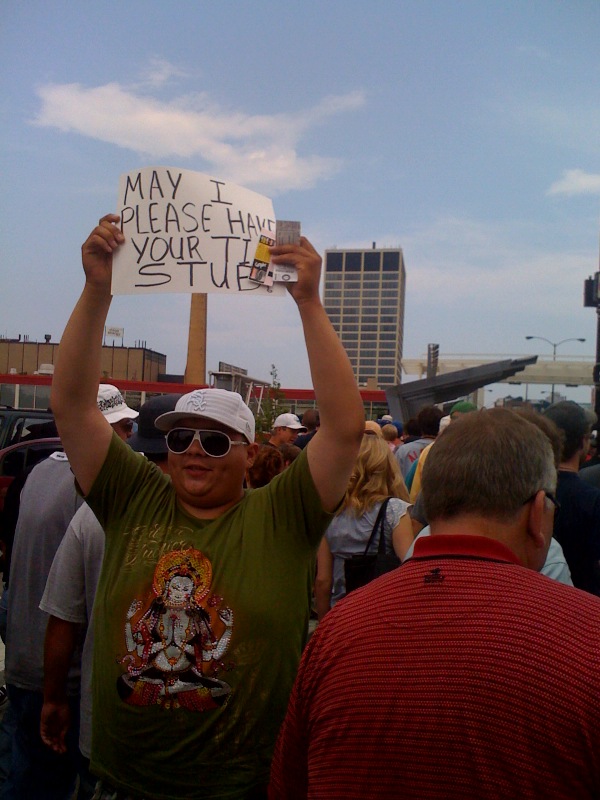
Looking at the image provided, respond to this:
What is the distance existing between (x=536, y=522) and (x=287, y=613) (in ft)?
3.01

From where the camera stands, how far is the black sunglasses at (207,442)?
2369mm

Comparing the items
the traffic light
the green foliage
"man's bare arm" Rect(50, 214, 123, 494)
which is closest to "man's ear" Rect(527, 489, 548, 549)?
"man's bare arm" Rect(50, 214, 123, 494)

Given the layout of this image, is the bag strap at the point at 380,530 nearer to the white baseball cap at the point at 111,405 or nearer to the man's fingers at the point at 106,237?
the white baseball cap at the point at 111,405

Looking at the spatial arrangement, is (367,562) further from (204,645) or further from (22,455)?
(22,455)

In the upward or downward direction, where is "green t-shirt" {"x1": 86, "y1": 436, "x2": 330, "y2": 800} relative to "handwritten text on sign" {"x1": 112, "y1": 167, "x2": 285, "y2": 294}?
downward

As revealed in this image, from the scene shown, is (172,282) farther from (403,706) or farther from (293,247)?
(403,706)

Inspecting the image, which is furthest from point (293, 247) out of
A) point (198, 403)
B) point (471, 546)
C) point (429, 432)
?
point (429, 432)

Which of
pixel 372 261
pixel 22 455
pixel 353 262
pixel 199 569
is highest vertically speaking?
pixel 372 261

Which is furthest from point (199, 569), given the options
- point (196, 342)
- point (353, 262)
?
point (353, 262)

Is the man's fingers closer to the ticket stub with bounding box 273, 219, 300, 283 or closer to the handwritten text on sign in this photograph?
the handwritten text on sign

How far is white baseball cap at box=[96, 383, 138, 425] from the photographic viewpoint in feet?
12.0

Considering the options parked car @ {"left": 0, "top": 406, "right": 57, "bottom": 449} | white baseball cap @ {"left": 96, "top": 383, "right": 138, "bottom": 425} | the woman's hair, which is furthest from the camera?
parked car @ {"left": 0, "top": 406, "right": 57, "bottom": 449}

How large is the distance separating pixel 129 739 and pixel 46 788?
136 centimetres

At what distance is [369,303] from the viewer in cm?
16888
